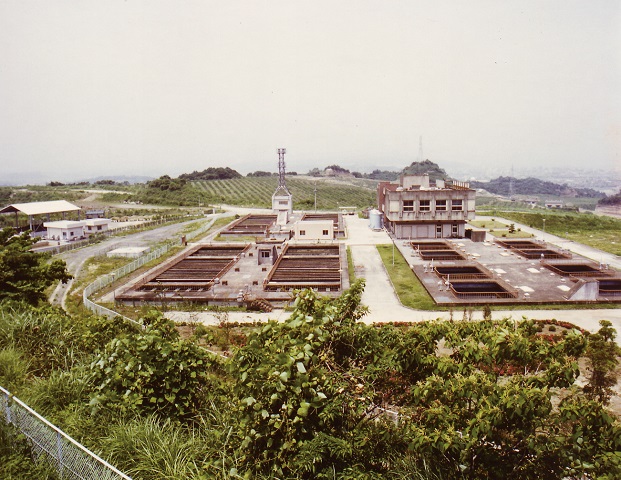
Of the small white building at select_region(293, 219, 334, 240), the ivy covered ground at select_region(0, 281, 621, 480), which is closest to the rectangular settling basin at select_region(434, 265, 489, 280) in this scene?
the small white building at select_region(293, 219, 334, 240)

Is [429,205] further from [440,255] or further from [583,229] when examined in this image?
[583,229]

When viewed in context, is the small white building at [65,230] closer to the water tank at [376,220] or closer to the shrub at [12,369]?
the water tank at [376,220]

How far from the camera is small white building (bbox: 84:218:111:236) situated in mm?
53253

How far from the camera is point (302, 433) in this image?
233 inches

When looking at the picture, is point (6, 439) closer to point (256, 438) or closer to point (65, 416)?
point (65, 416)

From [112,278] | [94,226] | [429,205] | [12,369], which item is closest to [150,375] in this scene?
[12,369]

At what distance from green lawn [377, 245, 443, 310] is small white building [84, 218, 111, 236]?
35776mm

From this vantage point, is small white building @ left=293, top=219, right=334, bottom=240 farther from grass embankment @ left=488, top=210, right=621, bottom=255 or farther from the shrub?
the shrub

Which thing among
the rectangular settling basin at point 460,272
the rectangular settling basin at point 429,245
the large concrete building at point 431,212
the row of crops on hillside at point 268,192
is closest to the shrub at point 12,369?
the rectangular settling basin at point 460,272

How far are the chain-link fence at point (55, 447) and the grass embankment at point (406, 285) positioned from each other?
67.6 feet

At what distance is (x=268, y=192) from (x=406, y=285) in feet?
302

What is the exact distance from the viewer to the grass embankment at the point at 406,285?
25422 millimetres

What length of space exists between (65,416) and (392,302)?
802 inches

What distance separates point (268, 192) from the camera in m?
118
